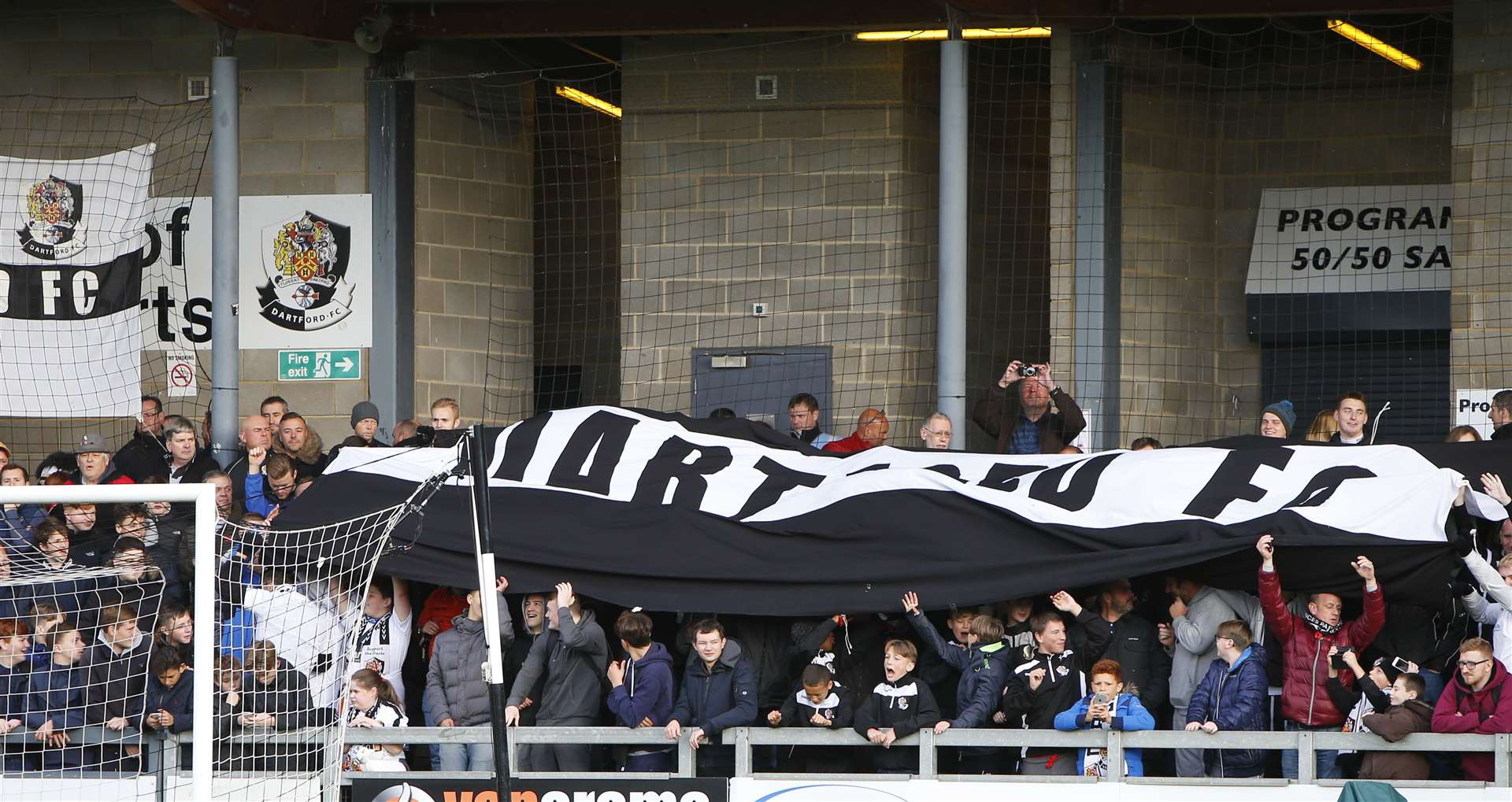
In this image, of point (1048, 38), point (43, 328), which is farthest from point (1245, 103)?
point (43, 328)

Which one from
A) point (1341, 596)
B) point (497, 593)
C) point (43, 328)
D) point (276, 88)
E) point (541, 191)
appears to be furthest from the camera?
point (541, 191)

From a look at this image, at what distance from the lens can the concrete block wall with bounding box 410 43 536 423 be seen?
46.0ft

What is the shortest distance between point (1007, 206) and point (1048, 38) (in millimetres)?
1344

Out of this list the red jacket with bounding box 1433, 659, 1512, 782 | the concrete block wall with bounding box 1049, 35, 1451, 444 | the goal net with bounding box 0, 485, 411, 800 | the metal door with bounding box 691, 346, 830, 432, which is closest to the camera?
the red jacket with bounding box 1433, 659, 1512, 782

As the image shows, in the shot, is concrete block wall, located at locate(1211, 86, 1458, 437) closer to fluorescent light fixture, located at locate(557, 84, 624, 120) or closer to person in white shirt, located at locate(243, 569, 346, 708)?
fluorescent light fixture, located at locate(557, 84, 624, 120)

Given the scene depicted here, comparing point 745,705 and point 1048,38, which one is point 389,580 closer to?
point 745,705

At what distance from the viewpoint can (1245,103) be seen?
14633 millimetres

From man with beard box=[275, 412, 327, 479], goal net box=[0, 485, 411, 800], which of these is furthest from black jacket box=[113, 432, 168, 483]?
goal net box=[0, 485, 411, 800]

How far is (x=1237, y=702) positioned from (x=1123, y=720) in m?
0.55

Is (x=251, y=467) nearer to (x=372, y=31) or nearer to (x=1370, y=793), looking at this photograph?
(x=372, y=31)

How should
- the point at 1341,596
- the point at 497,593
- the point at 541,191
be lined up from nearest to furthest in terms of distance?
1. the point at 1341,596
2. the point at 497,593
3. the point at 541,191

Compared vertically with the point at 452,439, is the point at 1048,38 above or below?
above

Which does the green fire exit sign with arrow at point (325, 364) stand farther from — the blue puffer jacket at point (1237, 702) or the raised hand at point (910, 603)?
the blue puffer jacket at point (1237, 702)

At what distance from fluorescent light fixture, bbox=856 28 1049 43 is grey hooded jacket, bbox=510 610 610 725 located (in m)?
5.40
